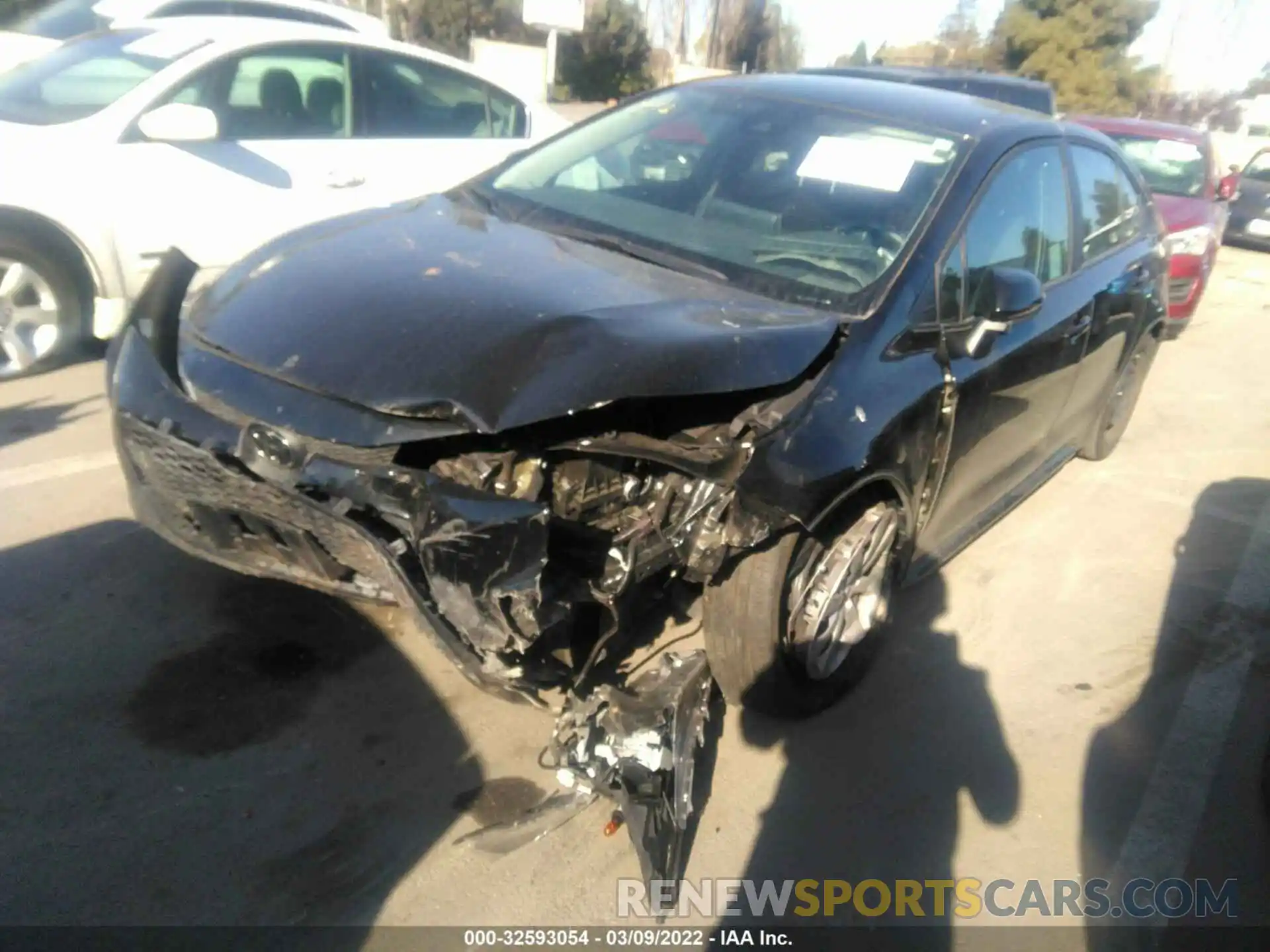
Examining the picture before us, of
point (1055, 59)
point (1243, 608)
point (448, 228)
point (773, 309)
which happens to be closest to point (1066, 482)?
point (1243, 608)

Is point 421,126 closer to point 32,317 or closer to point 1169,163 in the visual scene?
point 32,317

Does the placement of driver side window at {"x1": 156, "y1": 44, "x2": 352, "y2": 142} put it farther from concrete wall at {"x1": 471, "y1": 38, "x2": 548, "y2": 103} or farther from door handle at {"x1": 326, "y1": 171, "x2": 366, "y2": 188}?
concrete wall at {"x1": 471, "y1": 38, "x2": 548, "y2": 103}

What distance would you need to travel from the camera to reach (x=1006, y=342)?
3535mm

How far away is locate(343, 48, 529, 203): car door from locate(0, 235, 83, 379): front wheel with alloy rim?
160 centimetres

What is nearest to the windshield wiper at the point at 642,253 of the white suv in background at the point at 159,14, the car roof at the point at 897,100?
the car roof at the point at 897,100

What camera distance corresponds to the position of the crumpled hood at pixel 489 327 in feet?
8.13

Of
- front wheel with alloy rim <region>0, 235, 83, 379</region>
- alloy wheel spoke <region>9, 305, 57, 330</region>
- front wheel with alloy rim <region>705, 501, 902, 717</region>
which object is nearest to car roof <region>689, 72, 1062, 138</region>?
front wheel with alloy rim <region>705, 501, 902, 717</region>

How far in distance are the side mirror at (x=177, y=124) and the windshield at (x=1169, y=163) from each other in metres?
8.37

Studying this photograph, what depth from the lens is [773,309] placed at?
2980mm

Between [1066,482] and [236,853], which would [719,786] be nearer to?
[236,853]

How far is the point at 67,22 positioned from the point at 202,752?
319 inches

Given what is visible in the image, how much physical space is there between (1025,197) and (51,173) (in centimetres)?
413

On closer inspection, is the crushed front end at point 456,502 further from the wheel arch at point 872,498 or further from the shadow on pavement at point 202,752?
the shadow on pavement at point 202,752

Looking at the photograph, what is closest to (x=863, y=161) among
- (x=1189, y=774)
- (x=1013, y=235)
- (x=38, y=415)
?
(x=1013, y=235)
